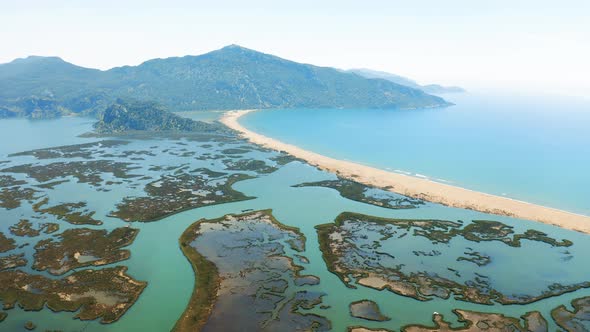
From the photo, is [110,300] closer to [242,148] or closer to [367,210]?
[367,210]

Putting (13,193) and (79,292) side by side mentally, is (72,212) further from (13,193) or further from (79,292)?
Answer: (79,292)

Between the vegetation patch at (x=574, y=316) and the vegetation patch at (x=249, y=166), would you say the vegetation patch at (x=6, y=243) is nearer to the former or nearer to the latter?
the vegetation patch at (x=249, y=166)

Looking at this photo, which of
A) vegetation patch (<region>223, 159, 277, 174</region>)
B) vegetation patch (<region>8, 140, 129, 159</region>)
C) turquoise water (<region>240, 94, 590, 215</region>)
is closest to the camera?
turquoise water (<region>240, 94, 590, 215</region>)

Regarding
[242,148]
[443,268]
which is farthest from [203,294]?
[242,148]

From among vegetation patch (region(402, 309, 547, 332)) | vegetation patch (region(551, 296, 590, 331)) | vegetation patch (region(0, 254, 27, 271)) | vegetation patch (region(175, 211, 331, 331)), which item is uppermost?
vegetation patch (region(551, 296, 590, 331))

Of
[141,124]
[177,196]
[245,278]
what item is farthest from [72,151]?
[245,278]

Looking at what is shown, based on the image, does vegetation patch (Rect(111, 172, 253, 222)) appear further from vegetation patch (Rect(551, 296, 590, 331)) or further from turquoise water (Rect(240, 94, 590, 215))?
vegetation patch (Rect(551, 296, 590, 331))

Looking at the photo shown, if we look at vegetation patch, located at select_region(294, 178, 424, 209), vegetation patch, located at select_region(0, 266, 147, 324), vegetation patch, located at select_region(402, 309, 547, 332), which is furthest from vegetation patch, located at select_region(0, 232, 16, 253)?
vegetation patch, located at select_region(402, 309, 547, 332)
